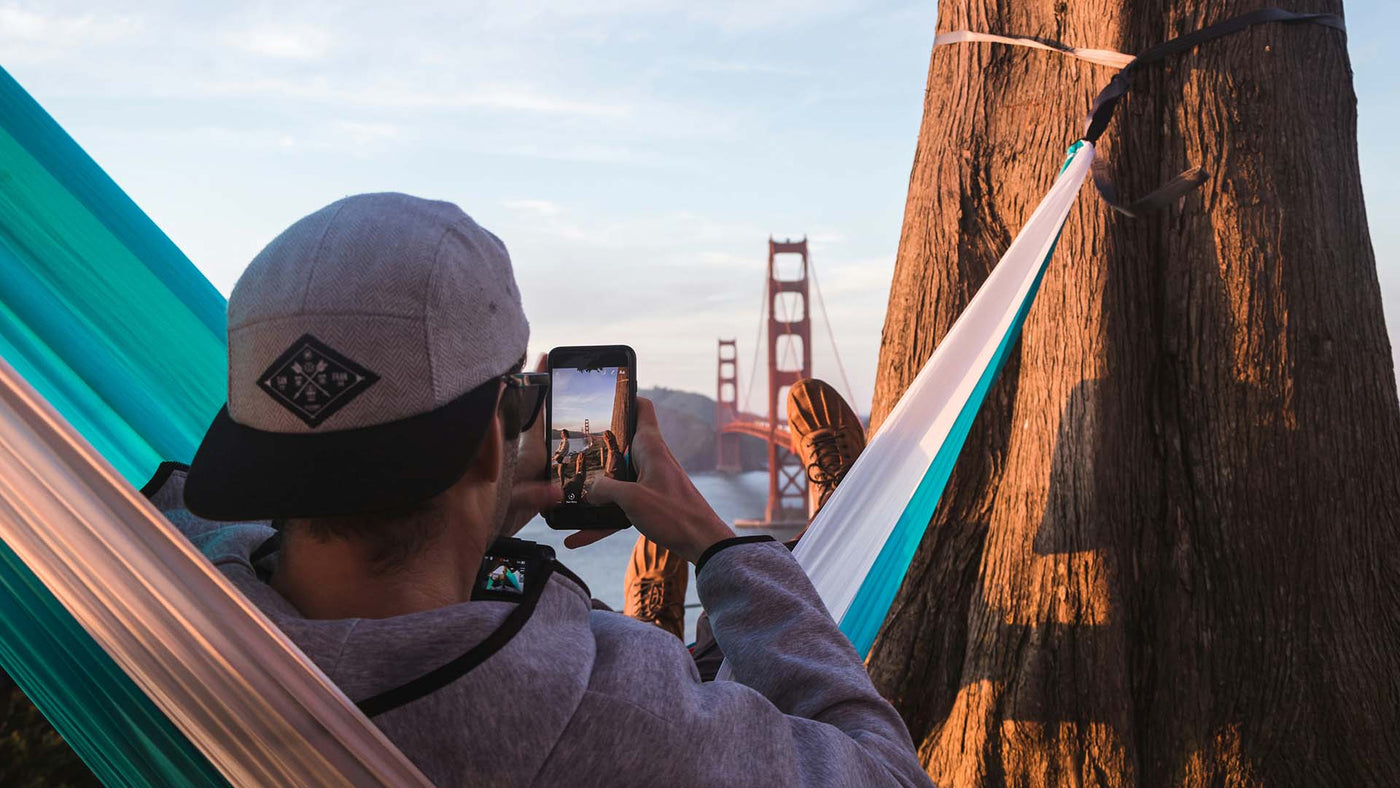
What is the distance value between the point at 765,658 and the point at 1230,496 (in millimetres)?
1338

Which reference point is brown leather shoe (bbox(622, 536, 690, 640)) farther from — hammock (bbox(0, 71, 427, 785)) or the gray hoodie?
the gray hoodie

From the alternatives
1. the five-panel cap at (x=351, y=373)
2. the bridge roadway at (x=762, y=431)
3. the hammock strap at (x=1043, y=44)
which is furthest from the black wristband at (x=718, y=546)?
the bridge roadway at (x=762, y=431)

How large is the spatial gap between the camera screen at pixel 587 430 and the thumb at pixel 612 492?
0.04ft

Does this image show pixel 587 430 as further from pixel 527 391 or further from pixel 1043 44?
pixel 1043 44

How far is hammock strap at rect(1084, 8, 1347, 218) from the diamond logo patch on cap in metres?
1.61

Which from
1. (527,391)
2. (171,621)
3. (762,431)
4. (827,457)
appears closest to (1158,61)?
(827,457)

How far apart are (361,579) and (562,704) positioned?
0.14 meters

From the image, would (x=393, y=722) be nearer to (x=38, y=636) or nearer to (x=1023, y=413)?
(x=38, y=636)

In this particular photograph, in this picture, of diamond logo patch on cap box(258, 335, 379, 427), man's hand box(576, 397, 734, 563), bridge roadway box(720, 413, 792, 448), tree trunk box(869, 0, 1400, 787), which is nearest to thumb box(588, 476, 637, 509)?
man's hand box(576, 397, 734, 563)

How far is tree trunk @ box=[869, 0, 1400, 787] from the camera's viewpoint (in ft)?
5.78

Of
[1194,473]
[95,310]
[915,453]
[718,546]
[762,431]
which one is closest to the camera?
[718,546]

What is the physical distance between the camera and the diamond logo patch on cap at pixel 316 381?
0.61 m

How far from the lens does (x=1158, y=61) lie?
6.31 feet

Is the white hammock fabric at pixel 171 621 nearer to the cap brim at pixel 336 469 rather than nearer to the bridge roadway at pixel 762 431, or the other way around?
the cap brim at pixel 336 469
